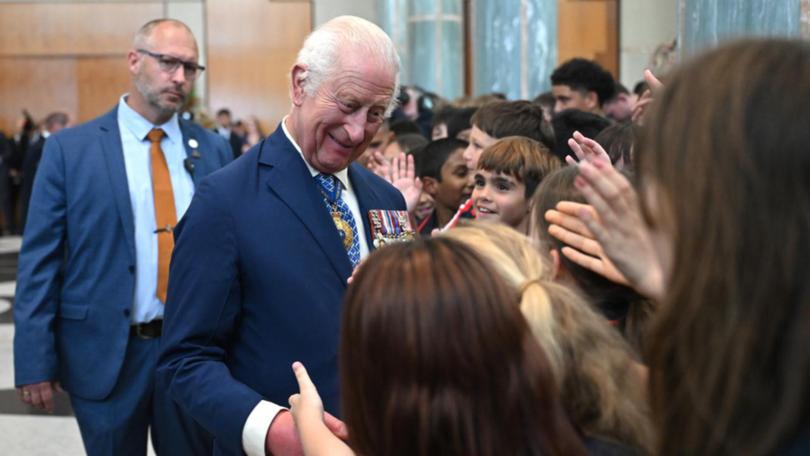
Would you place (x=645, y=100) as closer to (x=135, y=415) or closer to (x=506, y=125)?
(x=506, y=125)

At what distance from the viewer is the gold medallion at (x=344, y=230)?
2129mm

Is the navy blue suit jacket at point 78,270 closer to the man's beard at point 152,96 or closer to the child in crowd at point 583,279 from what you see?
the man's beard at point 152,96

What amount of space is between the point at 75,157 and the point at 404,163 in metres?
1.09

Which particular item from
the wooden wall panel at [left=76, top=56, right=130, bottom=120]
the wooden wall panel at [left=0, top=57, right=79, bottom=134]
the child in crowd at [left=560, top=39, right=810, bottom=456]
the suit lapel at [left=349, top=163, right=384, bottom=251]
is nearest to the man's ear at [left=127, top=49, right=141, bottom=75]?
the suit lapel at [left=349, top=163, right=384, bottom=251]

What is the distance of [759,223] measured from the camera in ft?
3.10

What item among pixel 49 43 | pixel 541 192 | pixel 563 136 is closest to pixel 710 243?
pixel 541 192

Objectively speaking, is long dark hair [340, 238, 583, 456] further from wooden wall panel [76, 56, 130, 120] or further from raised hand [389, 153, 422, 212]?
wooden wall panel [76, 56, 130, 120]

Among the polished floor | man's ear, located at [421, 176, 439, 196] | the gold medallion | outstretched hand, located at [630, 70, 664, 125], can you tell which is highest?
outstretched hand, located at [630, 70, 664, 125]

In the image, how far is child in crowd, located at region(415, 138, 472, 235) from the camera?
426 centimetres

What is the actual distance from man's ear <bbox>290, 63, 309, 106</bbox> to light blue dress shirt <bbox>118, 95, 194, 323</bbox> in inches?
44.1

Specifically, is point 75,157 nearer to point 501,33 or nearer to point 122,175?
point 122,175

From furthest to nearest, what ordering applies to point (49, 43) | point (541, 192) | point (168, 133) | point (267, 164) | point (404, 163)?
point (49, 43) → point (404, 163) → point (168, 133) → point (267, 164) → point (541, 192)

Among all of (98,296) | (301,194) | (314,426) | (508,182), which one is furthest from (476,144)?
(314,426)

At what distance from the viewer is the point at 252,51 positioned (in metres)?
17.9
